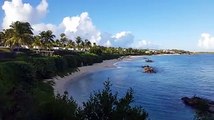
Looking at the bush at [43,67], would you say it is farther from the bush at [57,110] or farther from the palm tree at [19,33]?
the bush at [57,110]

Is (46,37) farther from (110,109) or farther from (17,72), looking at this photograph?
(110,109)

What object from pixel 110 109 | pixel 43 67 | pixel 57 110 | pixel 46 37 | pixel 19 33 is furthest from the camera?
pixel 46 37

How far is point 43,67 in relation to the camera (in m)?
85.8

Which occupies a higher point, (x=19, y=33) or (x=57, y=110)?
(x=19, y=33)

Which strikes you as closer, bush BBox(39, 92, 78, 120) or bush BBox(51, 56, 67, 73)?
bush BBox(39, 92, 78, 120)

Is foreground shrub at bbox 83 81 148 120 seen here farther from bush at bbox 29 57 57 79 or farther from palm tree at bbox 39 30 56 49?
palm tree at bbox 39 30 56 49

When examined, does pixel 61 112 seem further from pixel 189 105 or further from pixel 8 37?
pixel 8 37

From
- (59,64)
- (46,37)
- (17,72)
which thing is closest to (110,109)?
(17,72)

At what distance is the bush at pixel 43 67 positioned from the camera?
8071 centimetres

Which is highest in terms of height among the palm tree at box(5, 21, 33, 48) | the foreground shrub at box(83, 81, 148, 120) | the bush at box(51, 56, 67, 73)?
the palm tree at box(5, 21, 33, 48)

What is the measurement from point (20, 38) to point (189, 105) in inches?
2865

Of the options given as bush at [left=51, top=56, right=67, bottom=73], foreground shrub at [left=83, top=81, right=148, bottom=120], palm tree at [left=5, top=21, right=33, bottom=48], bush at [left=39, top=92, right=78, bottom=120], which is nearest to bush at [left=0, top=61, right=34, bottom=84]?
bush at [left=39, top=92, right=78, bottom=120]

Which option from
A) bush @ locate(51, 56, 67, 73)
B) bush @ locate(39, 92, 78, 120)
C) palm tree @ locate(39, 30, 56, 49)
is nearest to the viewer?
bush @ locate(39, 92, 78, 120)

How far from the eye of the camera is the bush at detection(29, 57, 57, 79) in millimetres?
80713
